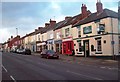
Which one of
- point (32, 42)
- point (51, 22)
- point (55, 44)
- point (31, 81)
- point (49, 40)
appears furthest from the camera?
point (32, 42)

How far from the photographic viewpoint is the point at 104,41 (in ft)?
123

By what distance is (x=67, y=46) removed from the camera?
2032 inches

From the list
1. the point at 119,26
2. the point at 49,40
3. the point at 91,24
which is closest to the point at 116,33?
the point at 119,26

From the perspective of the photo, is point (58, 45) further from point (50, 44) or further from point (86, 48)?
point (86, 48)

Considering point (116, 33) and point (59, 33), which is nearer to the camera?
point (116, 33)

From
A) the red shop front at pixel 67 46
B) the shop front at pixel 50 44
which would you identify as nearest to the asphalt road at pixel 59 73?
the red shop front at pixel 67 46

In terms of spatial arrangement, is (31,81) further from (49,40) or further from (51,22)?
(51,22)

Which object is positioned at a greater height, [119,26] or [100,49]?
[119,26]

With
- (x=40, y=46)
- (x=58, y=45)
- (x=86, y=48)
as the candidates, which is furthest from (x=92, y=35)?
(x=40, y=46)

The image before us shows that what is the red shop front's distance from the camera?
163ft

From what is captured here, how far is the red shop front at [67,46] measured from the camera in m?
49.7

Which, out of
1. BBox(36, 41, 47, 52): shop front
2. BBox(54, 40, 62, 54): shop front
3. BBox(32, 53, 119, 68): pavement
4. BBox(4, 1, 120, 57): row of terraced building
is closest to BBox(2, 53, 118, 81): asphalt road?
BBox(32, 53, 119, 68): pavement

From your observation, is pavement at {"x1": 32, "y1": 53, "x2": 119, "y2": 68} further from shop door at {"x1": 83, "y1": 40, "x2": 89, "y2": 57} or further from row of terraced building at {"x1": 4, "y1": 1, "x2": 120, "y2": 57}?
shop door at {"x1": 83, "y1": 40, "x2": 89, "y2": 57}

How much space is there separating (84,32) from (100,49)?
635cm
